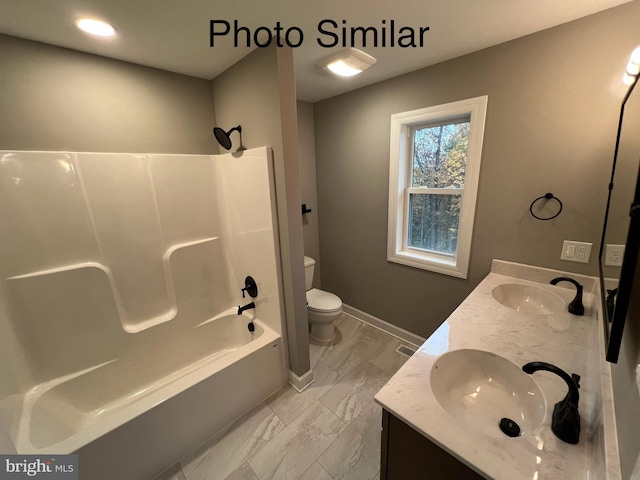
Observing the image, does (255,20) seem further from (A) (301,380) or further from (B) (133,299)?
(A) (301,380)

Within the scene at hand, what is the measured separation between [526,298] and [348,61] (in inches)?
71.8

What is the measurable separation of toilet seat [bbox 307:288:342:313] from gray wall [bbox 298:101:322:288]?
0.58m

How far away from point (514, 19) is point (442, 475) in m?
1.98

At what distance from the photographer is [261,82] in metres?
1.44

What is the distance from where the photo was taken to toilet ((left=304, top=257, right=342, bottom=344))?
2229 mm

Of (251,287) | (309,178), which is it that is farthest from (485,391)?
(309,178)

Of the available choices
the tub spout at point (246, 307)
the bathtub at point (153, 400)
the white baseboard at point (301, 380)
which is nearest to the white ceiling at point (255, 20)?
the tub spout at point (246, 307)

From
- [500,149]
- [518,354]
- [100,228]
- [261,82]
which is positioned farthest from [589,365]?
[100,228]

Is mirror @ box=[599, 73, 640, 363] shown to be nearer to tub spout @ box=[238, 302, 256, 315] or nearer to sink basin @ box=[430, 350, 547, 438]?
sink basin @ box=[430, 350, 547, 438]

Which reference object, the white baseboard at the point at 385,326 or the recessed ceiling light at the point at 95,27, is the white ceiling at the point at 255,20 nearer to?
the recessed ceiling light at the point at 95,27

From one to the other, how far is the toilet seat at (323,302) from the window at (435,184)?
643 mm

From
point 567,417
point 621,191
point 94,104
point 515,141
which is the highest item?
point 94,104

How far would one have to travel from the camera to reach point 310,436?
59.7 inches

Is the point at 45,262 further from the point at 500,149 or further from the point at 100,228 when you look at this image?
the point at 500,149
